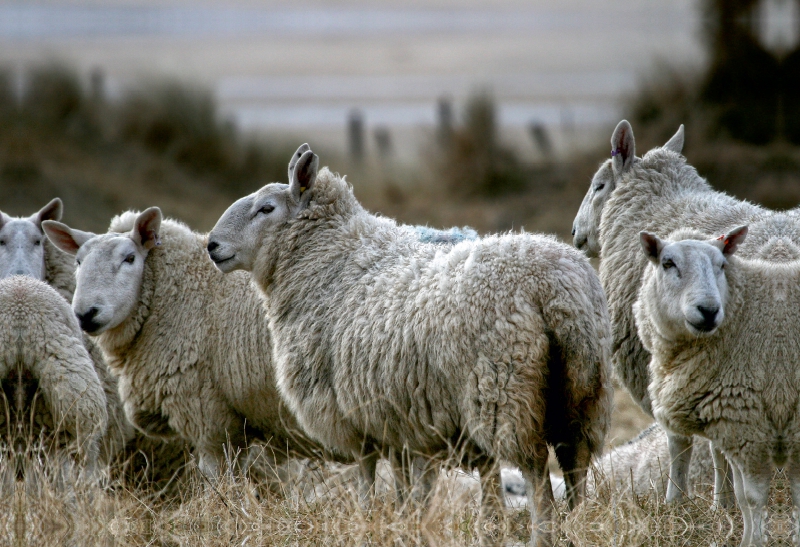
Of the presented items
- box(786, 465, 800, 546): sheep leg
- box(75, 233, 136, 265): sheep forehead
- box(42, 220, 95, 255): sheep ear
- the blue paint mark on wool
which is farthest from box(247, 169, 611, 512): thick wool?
box(42, 220, 95, 255): sheep ear

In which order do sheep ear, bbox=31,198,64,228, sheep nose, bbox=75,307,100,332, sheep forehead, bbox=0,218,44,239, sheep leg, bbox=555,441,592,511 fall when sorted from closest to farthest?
sheep leg, bbox=555,441,592,511 → sheep nose, bbox=75,307,100,332 → sheep forehead, bbox=0,218,44,239 → sheep ear, bbox=31,198,64,228

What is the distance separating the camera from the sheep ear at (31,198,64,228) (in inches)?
251

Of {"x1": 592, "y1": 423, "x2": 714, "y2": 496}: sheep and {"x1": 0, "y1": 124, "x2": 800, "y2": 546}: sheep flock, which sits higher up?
{"x1": 0, "y1": 124, "x2": 800, "y2": 546}: sheep flock

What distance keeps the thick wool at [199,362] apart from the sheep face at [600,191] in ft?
6.78

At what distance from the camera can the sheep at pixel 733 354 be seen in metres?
3.77

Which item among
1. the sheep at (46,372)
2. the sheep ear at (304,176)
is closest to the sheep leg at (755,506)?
the sheep ear at (304,176)

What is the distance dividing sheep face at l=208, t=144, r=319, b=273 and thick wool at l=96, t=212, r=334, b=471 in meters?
0.45

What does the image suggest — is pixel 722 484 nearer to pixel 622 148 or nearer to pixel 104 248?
pixel 622 148

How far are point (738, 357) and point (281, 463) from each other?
2869 millimetres

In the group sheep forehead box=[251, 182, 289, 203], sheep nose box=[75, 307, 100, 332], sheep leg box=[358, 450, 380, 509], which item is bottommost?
sheep leg box=[358, 450, 380, 509]

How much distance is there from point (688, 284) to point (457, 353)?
1.00 metres

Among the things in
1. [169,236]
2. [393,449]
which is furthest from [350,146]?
[393,449]

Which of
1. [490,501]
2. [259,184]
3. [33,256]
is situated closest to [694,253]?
[490,501]

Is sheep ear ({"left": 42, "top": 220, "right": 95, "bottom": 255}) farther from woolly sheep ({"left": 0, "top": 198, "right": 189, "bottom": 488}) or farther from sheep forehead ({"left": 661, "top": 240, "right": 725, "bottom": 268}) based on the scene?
sheep forehead ({"left": 661, "top": 240, "right": 725, "bottom": 268})
